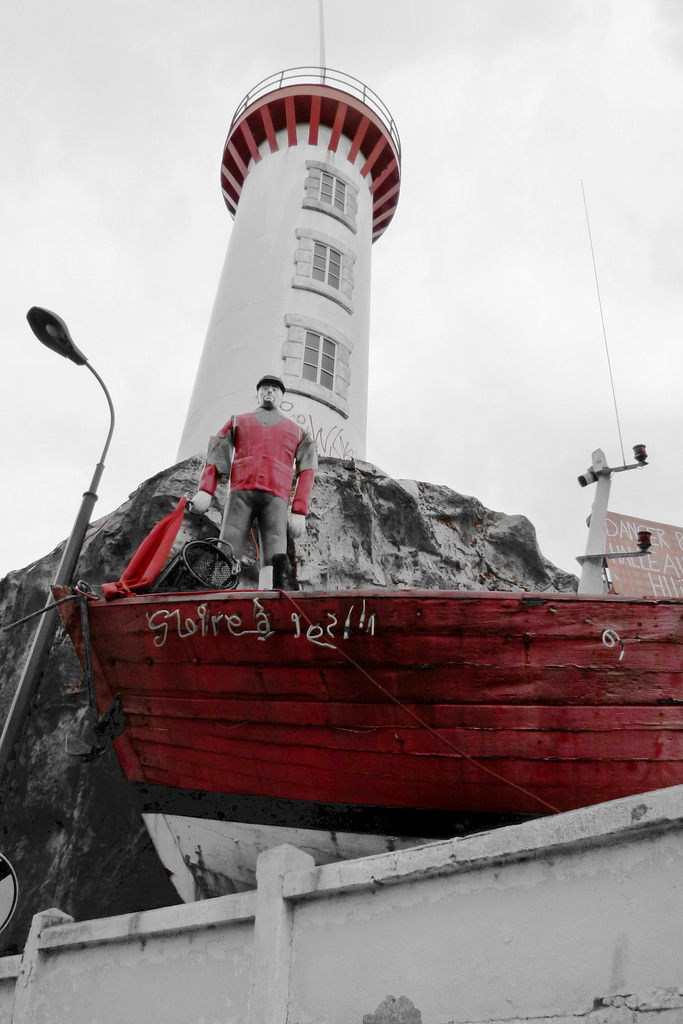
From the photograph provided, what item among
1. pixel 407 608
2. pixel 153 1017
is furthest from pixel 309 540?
pixel 153 1017

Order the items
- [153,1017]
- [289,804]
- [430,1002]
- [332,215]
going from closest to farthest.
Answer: [430,1002] → [153,1017] → [289,804] → [332,215]

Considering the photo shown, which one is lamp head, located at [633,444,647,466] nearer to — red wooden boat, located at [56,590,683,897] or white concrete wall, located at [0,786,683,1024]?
red wooden boat, located at [56,590,683,897]

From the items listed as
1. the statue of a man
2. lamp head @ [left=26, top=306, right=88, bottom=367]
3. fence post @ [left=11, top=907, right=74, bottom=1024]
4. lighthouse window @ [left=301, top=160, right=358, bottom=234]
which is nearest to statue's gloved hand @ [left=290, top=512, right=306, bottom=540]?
the statue of a man

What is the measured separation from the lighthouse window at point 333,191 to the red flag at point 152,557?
12.6 meters

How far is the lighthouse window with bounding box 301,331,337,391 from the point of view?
14305mm

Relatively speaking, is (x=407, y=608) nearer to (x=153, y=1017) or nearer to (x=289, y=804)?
(x=289, y=804)

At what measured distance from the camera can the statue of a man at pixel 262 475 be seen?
7.33m

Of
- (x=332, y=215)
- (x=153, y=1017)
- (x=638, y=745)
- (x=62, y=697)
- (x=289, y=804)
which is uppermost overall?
(x=332, y=215)

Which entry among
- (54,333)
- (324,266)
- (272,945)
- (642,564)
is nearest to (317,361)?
(324,266)

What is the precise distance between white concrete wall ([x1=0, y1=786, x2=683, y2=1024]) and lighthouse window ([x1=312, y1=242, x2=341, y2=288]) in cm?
1325

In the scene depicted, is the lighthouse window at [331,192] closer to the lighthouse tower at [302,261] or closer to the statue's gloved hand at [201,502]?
the lighthouse tower at [302,261]

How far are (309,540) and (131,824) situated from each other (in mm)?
4065

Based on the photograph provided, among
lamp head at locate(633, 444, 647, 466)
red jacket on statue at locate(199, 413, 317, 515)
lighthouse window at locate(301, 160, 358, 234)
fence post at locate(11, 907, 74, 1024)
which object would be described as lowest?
fence post at locate(11, 907, 74, 1024)

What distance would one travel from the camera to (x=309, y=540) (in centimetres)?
1045
